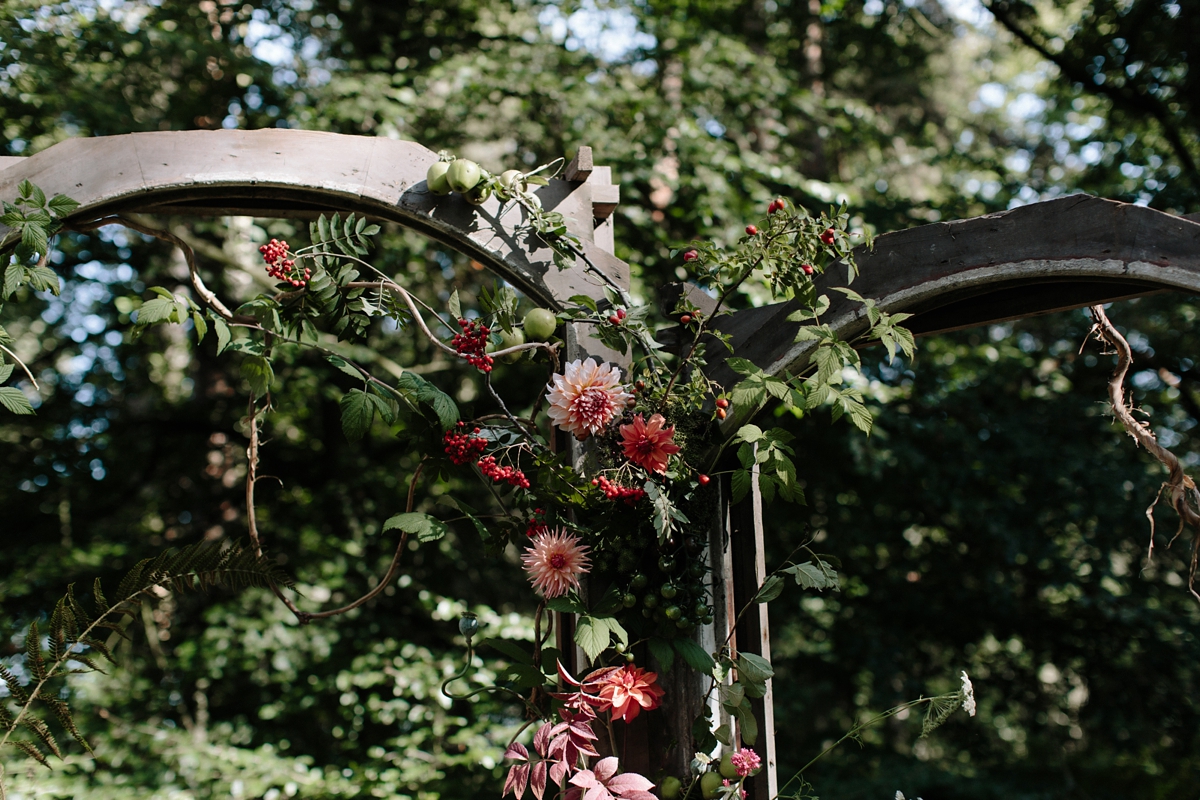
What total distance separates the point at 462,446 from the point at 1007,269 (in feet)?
2.78

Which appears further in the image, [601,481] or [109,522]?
[109,522]

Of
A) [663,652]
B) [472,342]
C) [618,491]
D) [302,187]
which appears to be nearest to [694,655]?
[663,652]

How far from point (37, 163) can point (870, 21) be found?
5.05 metres

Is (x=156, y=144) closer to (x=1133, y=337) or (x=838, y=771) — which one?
(x=838, y=771)

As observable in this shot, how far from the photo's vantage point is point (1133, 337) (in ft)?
13.6

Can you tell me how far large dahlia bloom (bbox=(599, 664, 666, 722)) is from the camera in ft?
4.04

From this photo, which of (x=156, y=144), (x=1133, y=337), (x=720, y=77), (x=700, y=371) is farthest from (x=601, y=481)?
(x=1133, y=337)

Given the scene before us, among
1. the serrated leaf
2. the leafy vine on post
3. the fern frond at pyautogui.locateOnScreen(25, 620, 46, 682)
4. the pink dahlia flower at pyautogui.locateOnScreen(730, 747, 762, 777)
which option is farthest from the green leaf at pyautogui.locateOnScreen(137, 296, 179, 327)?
the pink dahlia flower at pyautogui.locateOnScreen(730, 747, 762, 777)

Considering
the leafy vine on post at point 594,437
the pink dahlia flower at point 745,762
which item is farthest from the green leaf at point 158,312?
the pink dahlia flower at point 745,762

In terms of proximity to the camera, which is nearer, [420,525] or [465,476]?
[420,525]

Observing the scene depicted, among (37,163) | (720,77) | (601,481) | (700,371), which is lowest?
(601,481)

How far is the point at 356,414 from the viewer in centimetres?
123

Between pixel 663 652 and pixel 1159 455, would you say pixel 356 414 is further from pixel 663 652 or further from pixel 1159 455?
pixel 1159 455

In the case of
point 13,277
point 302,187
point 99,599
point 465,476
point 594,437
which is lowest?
point 99,599
